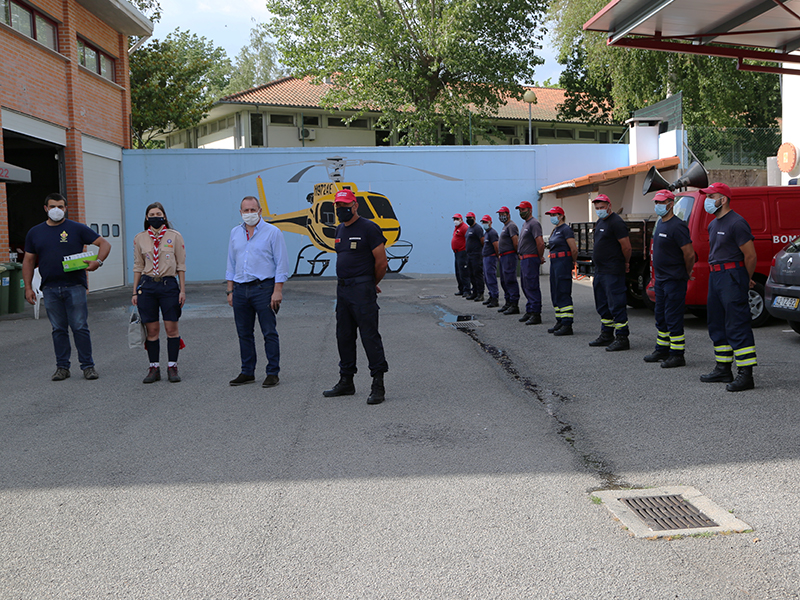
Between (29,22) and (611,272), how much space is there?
50.4 feet

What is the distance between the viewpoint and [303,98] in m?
43.1

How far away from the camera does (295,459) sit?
5.17 metres

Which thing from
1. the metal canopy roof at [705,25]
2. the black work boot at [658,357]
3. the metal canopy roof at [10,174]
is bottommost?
the black work boot at [658,357]

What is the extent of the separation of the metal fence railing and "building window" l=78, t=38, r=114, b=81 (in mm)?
17493

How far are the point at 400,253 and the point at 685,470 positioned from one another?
20424 mm

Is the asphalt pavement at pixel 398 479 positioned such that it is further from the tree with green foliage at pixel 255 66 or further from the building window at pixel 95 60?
the tree with green foliage at pixel 255 66

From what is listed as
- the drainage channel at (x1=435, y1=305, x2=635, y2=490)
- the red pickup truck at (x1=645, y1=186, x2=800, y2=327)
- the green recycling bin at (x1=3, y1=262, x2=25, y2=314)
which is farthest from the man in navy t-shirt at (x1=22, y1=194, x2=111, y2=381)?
the green recycling bin at (x1=3, y1=262, x2=25, y2=314)

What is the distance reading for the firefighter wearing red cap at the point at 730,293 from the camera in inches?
276

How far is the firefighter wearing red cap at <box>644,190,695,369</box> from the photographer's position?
827cm

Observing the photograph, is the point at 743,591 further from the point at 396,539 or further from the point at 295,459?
the point at 295,459

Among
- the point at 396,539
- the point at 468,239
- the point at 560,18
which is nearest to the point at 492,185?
the point at 468,239

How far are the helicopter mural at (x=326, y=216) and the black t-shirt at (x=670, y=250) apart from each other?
1638cm

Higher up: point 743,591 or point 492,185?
point 492,185

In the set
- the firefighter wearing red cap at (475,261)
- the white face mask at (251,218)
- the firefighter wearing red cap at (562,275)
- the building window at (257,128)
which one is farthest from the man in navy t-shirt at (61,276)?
the building window at (257,128)
